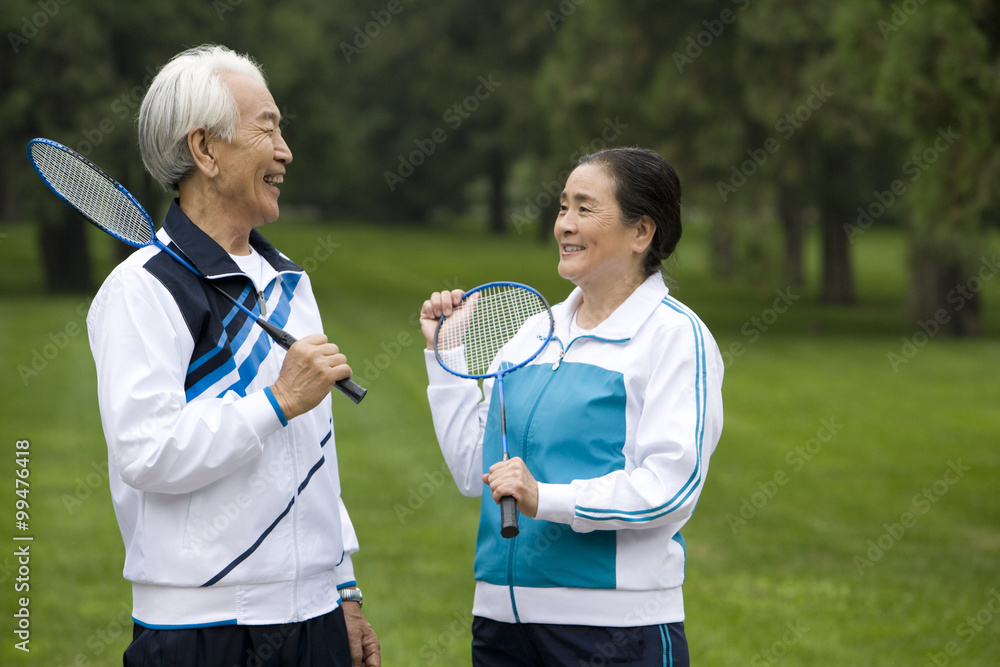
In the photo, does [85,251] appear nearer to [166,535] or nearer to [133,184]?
[133,184]

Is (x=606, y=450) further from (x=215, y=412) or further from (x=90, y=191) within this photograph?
(x=90, y=191)

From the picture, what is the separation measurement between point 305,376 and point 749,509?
754cm

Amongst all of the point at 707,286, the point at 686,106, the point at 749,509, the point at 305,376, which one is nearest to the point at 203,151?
the point at 305,376

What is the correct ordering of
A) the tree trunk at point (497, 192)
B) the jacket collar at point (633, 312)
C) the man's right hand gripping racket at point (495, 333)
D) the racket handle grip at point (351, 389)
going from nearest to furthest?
the racket handle grip at point (351, 389), the jacket collar at point (633, 312), the man's right hand gripping racket at point (495, 333), the tree trunk at point (497, 192)

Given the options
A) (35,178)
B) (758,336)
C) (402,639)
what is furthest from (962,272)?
(35,178)

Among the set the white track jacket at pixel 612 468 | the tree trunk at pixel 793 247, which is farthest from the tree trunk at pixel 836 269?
the white track jacket at pixel 612 468

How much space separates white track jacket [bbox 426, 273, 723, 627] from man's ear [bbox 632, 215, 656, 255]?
119 millimetres

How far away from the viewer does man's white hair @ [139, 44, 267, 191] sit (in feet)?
9.29

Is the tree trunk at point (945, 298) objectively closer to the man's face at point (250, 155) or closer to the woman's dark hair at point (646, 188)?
the woman's dark hair at point (646, 188)

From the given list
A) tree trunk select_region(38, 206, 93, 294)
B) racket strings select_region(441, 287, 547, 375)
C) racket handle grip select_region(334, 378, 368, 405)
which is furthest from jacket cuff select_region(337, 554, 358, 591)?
tree trunk select_region(38, 206, 93, 294)

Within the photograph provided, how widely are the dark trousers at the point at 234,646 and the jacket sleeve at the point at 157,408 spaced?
1.32ft

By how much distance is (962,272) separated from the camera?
21.1 metres

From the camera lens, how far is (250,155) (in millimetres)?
2916

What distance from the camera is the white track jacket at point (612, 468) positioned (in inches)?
112
